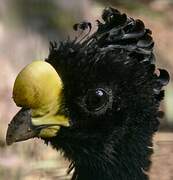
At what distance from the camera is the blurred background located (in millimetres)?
8930

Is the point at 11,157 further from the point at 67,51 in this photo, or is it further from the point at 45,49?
the point at 67,51

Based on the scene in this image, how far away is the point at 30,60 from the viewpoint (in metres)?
9.35

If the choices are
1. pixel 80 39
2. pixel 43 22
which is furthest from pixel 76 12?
pixel 80 39

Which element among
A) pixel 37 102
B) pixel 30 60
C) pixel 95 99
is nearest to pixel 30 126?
pixel 37 102

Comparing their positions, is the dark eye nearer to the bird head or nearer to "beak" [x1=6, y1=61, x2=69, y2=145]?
A: the bird head

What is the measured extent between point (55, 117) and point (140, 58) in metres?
0.65

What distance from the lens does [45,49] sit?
31.2 ft

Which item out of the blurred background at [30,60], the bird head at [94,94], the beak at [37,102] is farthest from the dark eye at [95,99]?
the blurred background at [30,60]

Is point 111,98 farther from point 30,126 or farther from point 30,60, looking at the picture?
point 30,60

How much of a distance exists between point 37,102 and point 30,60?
3.54 metres

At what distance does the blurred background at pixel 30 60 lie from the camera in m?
8.93

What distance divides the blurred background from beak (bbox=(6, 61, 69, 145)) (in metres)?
2.80

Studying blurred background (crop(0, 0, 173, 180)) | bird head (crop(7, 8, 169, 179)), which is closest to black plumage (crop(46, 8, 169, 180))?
bird head (crop(7, 8, 169, 179))

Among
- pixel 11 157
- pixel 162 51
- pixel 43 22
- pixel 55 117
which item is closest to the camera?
pixel 55 117
